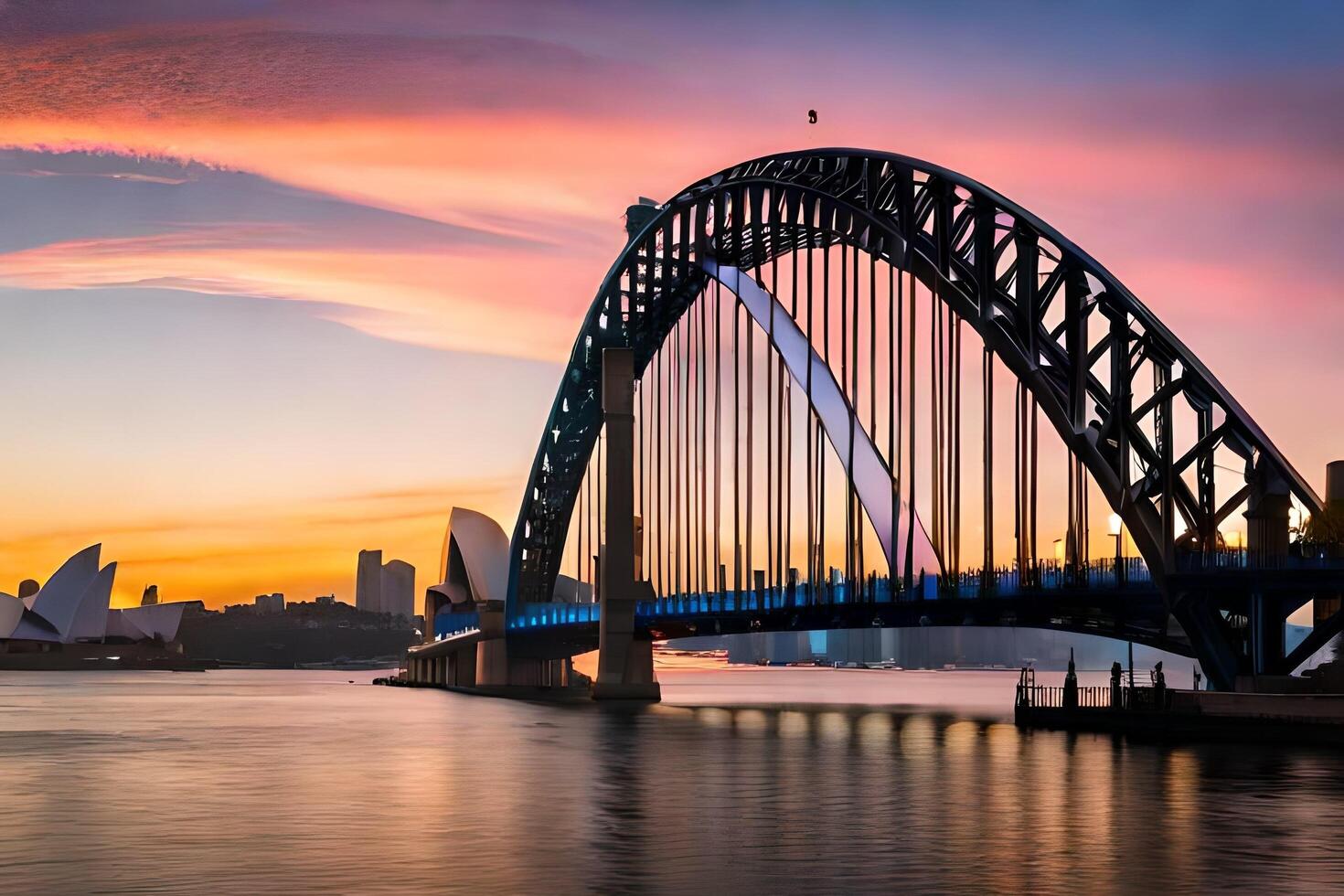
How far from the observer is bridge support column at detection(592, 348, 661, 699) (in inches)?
4311

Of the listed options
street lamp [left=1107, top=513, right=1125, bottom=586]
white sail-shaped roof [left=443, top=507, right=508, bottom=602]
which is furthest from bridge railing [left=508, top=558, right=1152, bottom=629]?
white sail-shaped roof [left=443, top=507, right=508, bottom=602]

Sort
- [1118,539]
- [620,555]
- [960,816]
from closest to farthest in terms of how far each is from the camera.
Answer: [960,816]
[1118,539]
[620,555]

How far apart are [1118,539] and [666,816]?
41.1 m

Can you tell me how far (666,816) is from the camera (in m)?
38.9

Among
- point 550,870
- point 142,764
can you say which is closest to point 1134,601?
point 142,764

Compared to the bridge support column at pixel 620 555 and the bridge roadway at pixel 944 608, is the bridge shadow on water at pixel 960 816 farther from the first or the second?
the bridge support column at pixel 620 555

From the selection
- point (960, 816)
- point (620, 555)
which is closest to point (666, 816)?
point (960, 816)

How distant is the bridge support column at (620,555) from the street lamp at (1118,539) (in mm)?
38054

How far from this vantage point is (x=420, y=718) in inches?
3944

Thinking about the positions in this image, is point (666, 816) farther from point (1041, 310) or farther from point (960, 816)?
point (1041, 310)

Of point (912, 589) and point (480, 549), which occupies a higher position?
point (480, 549)

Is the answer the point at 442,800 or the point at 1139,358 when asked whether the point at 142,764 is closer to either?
the point at 442,800

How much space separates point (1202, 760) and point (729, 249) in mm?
61952

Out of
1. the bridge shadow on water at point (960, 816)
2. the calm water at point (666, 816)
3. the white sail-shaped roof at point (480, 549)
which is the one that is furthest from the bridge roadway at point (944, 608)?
the white sail-shaped roof at point (480, 549)
